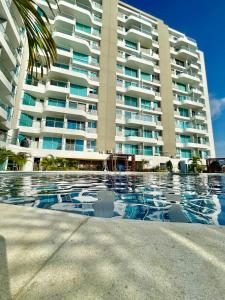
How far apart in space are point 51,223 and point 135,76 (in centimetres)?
3235

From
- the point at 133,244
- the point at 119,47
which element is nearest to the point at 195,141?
the point at 119,47

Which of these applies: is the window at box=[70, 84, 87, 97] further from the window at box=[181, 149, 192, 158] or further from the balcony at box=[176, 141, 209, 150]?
the window at box=[181, 149, 192, 158]

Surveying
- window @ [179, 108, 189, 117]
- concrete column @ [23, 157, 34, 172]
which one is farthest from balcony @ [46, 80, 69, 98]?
window @ [179, 108, 189, 117]

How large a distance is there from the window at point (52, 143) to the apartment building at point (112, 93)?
0.41 feet

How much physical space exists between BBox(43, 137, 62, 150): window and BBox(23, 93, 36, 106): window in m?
5.05

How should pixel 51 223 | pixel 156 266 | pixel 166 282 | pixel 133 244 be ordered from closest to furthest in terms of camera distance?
1. pixel 166 282
2. pixel 156 266
3. pixel 133 244
4. pixel 51 223

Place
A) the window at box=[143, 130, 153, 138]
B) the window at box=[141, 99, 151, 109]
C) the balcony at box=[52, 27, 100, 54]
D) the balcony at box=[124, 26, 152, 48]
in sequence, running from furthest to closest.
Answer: the balcony at box=[124, 26, 152, 48] < the window at box=[141, 99, 151, 109] < the window at box=[143, 130, 153, 138] < the balcony at box=[52, 27, 100, 54]

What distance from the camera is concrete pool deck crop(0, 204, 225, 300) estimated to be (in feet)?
2.62

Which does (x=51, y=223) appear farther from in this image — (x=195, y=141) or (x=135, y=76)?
(x=195, y=141)

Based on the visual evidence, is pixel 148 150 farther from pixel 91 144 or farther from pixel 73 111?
pixel 73 111

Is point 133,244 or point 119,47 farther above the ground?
point 119,47

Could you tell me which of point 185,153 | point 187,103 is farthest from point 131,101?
point 185,153

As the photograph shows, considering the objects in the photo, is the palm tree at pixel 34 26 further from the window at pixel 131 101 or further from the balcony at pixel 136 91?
the window at pixel 131 101

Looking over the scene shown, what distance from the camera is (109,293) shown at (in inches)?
30.9
